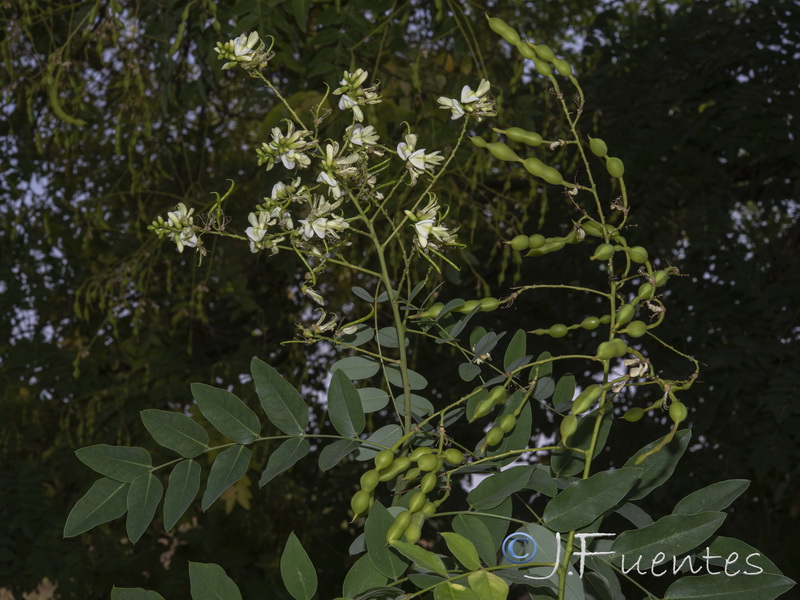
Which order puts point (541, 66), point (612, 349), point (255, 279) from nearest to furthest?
1. point (612, 349)
2. point (541, 66)
3. point (255, 279)

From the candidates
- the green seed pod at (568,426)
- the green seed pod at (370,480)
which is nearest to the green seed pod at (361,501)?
the green seed pod at (370,480)

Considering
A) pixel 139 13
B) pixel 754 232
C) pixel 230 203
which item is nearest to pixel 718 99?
pixel 754 232

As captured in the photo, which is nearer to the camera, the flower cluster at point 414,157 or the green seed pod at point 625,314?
the green seed pod at point 625,314

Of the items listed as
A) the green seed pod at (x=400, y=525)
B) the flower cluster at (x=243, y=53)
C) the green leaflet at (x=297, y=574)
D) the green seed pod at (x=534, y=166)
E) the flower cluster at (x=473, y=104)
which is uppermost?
the flower cluster at (x=243, y=53)

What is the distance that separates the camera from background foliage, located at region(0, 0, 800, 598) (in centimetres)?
186

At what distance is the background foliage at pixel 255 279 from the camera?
1856 mm

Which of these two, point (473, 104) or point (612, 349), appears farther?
point (473, 104)

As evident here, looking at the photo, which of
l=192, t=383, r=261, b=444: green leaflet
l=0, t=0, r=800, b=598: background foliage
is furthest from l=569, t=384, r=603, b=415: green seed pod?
l=0, t=0, r=800, b=598: background foliage

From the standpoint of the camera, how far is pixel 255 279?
2283mm

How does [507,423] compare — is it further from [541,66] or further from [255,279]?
[255,279]

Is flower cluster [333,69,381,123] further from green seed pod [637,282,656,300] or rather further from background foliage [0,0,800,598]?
background foliage [0,0,800,598]

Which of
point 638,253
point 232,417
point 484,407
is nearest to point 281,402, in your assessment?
point 232,417

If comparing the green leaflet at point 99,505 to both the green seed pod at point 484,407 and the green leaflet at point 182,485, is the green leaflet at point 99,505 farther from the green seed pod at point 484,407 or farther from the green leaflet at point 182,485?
the green seed pod at point 484,407

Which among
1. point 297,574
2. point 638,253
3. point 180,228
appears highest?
point 180,228
